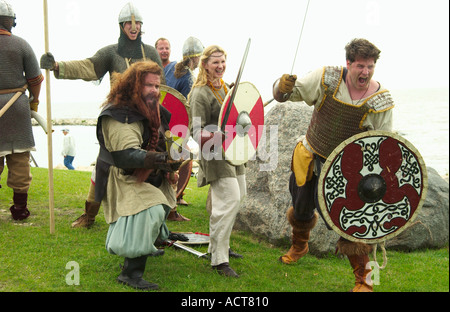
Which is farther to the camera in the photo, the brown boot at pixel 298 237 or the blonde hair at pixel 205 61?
the brown boot at pixel 298 237

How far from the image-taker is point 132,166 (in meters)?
3.43

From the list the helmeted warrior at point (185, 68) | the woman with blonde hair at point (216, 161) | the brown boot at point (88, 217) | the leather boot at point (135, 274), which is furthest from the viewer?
the helmeted warrior at point (185, 68)

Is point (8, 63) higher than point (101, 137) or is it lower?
higher

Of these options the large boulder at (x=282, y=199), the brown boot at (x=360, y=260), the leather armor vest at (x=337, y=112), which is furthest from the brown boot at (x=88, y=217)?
the brown boot at (x=360, y=260)

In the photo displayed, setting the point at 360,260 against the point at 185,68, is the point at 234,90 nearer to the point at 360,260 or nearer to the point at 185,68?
the point at 360,260

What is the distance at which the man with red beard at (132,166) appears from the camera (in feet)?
11.3

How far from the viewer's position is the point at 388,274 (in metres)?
4.48

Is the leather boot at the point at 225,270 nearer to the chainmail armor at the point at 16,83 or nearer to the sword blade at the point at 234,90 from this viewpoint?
the sword blade at the point at 234,90

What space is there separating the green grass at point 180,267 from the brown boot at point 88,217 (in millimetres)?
73

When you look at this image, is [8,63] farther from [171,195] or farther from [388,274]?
[388,274]

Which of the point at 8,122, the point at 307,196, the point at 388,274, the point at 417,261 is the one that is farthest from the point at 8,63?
the point at 417,261

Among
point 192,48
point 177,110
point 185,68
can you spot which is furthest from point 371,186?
point 192,48

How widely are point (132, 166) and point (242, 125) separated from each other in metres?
0.97

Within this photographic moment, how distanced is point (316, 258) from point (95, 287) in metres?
2.14
